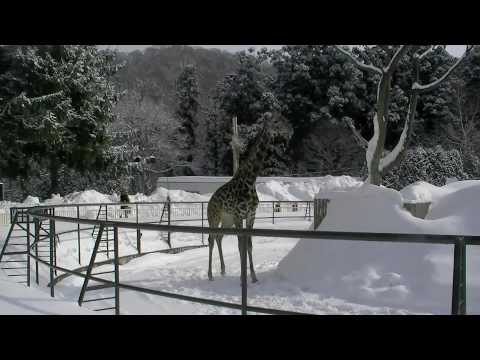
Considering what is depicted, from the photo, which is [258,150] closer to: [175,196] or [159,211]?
[159,211]

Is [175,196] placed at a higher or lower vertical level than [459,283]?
lower

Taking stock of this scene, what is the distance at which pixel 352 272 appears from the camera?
682 centimetres

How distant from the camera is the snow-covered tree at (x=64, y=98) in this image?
20.8 m

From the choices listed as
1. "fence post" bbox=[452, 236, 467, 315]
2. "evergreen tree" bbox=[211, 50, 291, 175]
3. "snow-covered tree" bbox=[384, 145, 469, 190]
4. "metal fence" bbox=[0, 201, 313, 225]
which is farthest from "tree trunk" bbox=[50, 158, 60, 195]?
"fence post" bbox=[452, 236, 467, 315]

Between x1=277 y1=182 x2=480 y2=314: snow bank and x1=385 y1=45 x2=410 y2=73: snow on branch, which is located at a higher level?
x1=385 y1=45 x2=410 y2=73: snow on branch

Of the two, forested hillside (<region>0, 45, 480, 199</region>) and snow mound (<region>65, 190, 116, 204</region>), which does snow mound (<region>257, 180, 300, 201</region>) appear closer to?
forested hillside (<region>0, 45, 480, 199</region>)

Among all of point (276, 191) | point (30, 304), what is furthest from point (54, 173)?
point (30, 304)

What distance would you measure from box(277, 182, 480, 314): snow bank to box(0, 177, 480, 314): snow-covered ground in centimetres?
1

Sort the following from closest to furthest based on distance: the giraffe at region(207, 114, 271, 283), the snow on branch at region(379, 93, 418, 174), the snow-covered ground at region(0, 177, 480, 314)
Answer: the snow-covered ground at region(0, 177, 480, 314)
the giraffe at region(207, 114, 271, 283)
the snow on branch at region(379, 93, 418, 174)

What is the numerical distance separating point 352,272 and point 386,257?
56 cm

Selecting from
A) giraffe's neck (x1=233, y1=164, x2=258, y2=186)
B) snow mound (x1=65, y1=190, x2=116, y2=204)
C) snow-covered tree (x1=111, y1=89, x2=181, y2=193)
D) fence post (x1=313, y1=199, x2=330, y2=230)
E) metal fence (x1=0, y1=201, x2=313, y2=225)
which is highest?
snow-covered tree (x1=111, y1=89, x2=181, y2=193)

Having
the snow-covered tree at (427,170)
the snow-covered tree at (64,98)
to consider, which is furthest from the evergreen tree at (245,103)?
the snow-covered tree at (64,98)

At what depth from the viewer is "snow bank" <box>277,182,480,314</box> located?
239 inches
